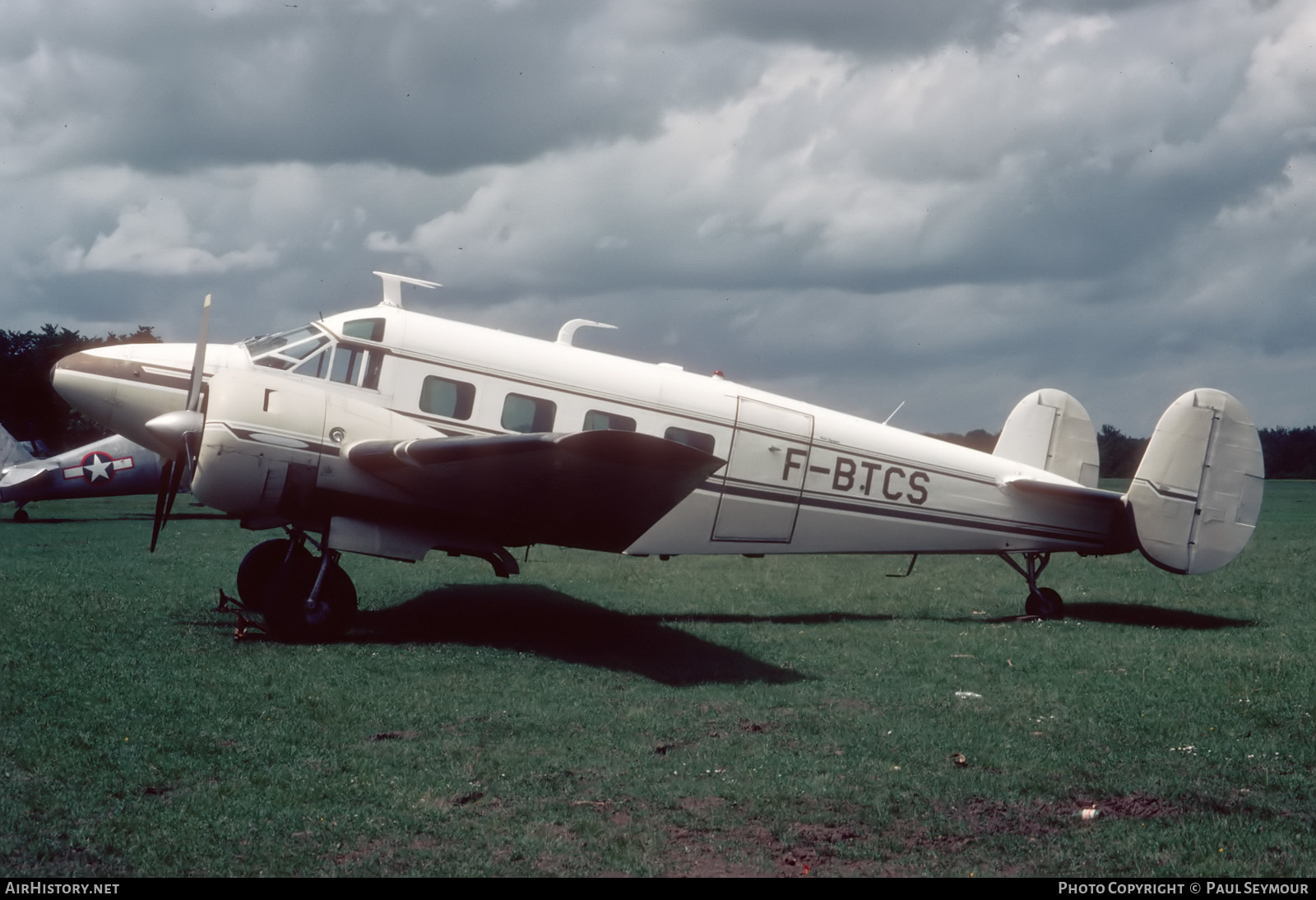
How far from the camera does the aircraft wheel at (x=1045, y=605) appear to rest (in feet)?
43.3

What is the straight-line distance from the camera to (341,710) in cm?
757

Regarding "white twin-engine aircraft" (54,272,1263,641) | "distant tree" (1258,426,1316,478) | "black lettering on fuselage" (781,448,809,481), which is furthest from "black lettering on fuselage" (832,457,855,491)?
"distant tree" (1258,426,1316,478)

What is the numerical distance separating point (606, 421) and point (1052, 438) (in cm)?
738

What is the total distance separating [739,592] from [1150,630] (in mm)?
5651

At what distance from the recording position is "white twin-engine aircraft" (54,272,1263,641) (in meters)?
9.83


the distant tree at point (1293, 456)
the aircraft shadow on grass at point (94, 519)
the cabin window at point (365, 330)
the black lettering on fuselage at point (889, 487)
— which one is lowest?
the aircraft shadow on grass at point (94, 519)

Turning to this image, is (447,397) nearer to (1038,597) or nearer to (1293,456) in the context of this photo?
(1038,597)

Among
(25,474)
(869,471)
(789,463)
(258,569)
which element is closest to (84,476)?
(25,474)

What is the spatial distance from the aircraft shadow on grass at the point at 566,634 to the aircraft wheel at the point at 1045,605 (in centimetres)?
506

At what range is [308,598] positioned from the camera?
1025 cm

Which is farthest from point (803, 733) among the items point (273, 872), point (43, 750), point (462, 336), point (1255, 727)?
point (462, 336)

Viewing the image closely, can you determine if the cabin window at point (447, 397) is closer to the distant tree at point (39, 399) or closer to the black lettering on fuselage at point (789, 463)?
the black lettering on fuselage at point (789, 463)

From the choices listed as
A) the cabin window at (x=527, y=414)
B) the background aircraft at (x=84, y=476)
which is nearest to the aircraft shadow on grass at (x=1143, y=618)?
the cabin window at (x=527, y=414)

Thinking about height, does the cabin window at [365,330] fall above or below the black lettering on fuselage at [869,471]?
above
